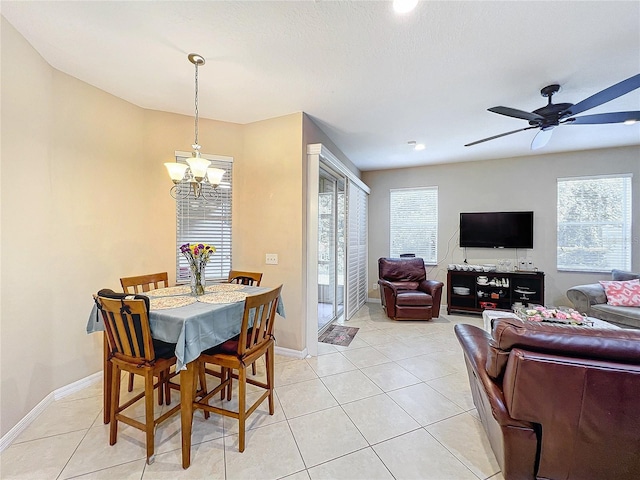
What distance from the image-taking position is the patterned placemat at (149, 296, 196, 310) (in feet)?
6.27

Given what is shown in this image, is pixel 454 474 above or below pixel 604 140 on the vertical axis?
below

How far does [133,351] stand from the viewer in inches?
67.1

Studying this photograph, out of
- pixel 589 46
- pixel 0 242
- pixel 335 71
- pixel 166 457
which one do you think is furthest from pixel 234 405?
pixel 589 46

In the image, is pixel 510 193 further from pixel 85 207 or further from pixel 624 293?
pixel 85 207

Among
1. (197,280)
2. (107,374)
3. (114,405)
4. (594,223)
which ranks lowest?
(114,405)

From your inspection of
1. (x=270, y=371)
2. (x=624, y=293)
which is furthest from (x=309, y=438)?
(x=624, y=293)

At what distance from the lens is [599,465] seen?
1283mm

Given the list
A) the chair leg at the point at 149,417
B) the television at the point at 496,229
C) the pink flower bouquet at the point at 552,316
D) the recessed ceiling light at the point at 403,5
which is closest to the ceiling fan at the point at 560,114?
the recessed ceiling light at the point at 403,5

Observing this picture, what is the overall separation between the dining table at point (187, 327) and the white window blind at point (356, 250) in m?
2.56

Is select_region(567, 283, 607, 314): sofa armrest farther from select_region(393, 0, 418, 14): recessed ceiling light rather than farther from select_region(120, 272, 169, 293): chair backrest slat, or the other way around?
select_region(120, 272, 169, 293): chair backrest slat

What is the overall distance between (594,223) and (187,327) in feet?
19.4

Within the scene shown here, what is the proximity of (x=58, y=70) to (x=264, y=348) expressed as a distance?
9.53ft

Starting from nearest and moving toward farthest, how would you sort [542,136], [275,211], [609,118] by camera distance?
[609,118], [542,136], [275,211]

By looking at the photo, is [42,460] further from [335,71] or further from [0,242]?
[335,71]
